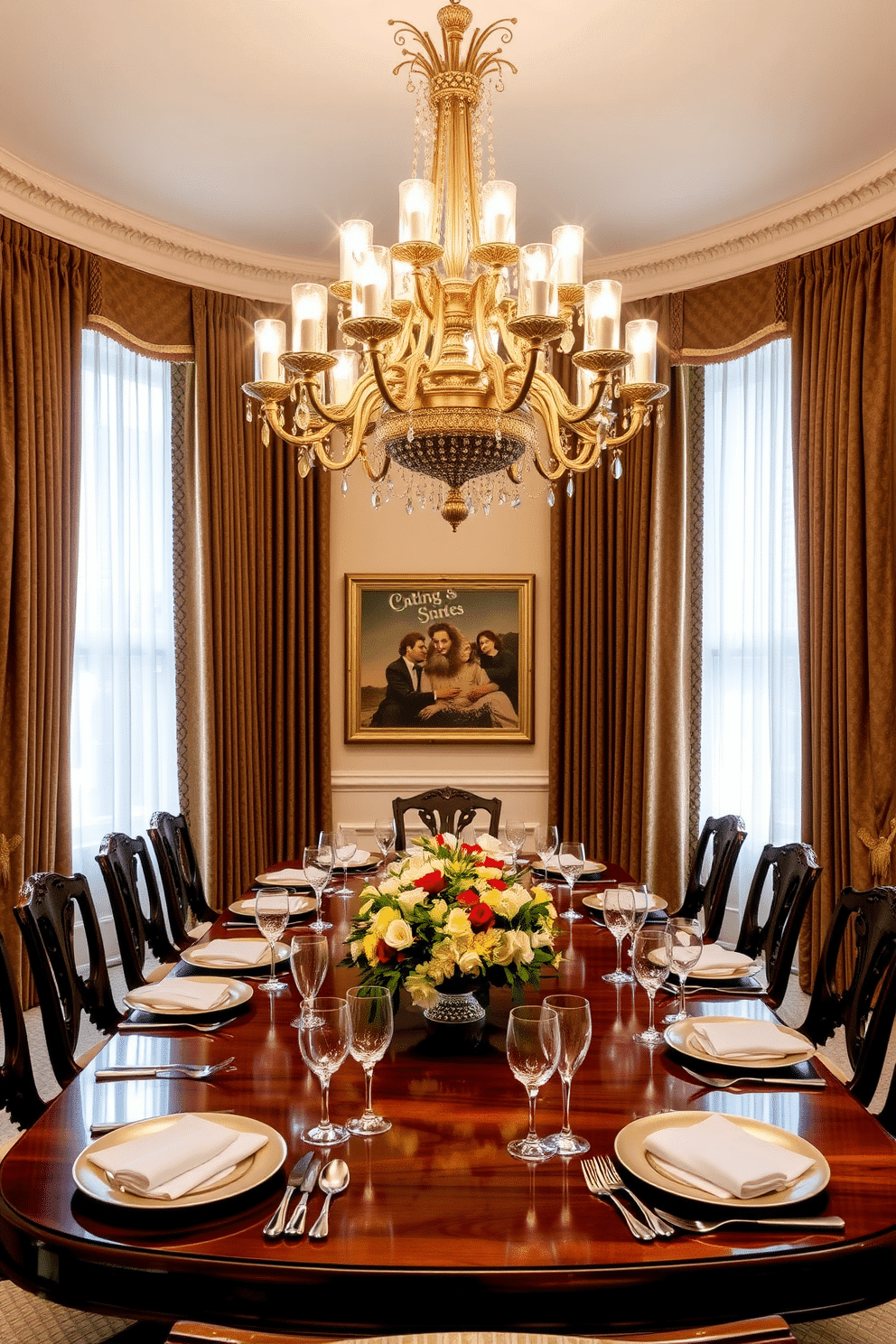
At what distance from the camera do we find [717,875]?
10.6ft

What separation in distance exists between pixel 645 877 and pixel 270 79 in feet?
12.2

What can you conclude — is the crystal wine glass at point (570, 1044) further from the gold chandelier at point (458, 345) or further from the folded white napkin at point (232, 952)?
the gold chandelier at point (458, 345)

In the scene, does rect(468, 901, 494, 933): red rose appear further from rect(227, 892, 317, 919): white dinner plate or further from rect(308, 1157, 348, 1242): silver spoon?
rect(227, 892, 317, 919): white dinner plate

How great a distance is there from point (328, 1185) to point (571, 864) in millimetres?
1691

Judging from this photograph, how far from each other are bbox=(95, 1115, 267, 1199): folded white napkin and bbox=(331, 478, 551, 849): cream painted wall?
390cm

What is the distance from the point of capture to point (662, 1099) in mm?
1689

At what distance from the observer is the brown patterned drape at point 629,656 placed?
201 inches

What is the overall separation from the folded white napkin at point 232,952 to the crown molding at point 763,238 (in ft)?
12.3

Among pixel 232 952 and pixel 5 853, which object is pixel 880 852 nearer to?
pixel 232 952

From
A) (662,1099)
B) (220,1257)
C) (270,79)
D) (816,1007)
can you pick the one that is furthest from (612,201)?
(220,1257)

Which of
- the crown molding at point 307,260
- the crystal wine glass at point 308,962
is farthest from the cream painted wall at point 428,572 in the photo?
the crystal wine glass at point 308,962

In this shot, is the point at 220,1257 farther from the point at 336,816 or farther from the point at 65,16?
the point at 336,816

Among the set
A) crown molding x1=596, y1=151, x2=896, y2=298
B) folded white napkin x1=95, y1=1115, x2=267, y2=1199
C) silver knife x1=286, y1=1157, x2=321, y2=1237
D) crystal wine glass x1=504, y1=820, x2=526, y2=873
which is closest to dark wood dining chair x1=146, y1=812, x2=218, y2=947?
crystal wine glass x1=504, y1=820, x2=526, y2=873

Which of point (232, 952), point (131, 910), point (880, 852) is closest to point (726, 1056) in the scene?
point (232, 952)
